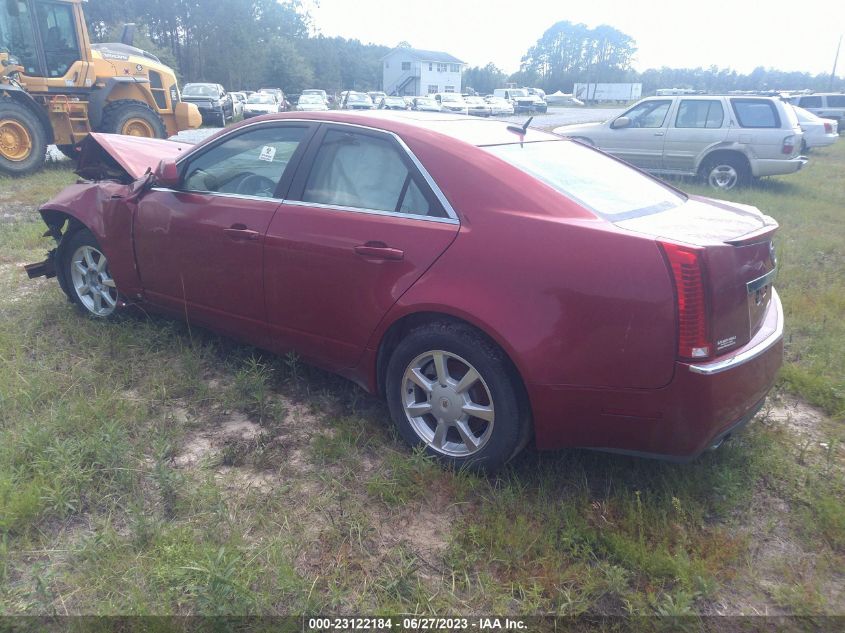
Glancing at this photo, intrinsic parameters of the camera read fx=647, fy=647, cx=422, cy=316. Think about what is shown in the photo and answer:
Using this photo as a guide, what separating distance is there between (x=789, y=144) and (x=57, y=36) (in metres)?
13.0

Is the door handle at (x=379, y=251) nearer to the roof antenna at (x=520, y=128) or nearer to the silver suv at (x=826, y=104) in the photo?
the roof antenna at (x=520, y=128)

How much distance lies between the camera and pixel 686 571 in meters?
2.40

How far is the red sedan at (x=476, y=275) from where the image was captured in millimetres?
2473

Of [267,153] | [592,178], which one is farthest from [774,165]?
[267,153]

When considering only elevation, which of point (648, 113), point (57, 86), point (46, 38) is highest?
point (46, 38)

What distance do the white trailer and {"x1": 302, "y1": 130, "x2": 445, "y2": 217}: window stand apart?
78407mm

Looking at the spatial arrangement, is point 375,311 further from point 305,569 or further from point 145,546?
point 145,546

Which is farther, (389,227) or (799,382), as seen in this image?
(799,382)

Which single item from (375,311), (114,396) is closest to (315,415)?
(375,311)

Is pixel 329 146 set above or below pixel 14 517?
above

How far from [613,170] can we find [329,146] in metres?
1.54

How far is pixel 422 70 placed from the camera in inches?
2940

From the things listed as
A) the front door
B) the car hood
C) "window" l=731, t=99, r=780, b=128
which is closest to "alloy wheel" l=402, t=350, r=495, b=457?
the front door

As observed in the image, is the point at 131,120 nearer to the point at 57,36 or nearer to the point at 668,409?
the point at 57,36
